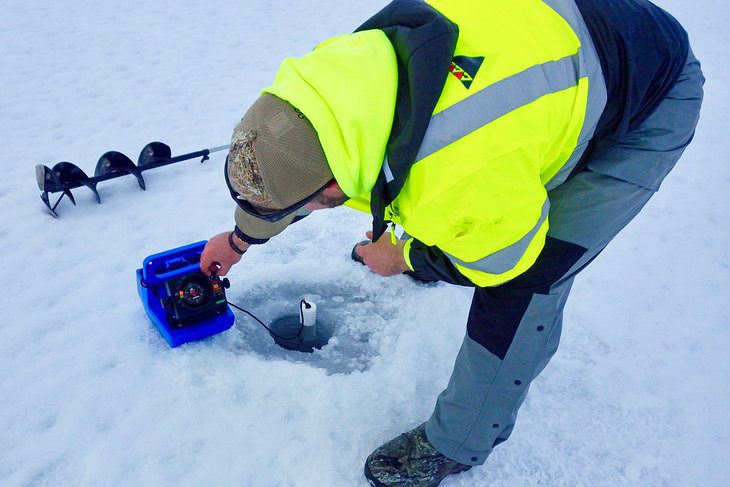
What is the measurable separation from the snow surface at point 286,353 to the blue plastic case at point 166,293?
0.10m

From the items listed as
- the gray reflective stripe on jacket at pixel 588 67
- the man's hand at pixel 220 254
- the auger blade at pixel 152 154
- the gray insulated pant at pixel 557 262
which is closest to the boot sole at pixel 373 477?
the gray insulated pant at pixel 557 262

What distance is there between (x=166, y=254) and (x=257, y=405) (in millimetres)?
759

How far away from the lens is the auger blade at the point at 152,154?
3297mm

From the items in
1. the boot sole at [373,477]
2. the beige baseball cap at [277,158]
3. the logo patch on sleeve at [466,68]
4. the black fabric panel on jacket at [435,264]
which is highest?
the logo patch on sleeve at [466,68]

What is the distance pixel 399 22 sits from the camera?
114 cm

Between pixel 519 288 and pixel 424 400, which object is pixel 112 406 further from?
pixel 519 288

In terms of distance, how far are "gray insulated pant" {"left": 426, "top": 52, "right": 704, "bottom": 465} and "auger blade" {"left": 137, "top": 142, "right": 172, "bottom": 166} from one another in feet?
8.21

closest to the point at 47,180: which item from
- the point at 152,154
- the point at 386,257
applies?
the point at 152,154

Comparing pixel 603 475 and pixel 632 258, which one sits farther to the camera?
pixel 632 258

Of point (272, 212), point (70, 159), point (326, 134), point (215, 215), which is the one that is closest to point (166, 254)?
point (215, 215)

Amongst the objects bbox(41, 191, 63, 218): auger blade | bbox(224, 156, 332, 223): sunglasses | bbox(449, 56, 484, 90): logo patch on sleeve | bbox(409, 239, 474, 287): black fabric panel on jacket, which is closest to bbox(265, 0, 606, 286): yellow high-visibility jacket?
bbox(449, 56, 484, 90): logo patch on sleeve

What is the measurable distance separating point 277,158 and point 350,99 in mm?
196

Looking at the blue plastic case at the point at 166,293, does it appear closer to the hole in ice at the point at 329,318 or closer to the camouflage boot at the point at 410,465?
the hole in ice at the point at 329,318

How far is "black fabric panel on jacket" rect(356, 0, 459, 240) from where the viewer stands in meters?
1.04
